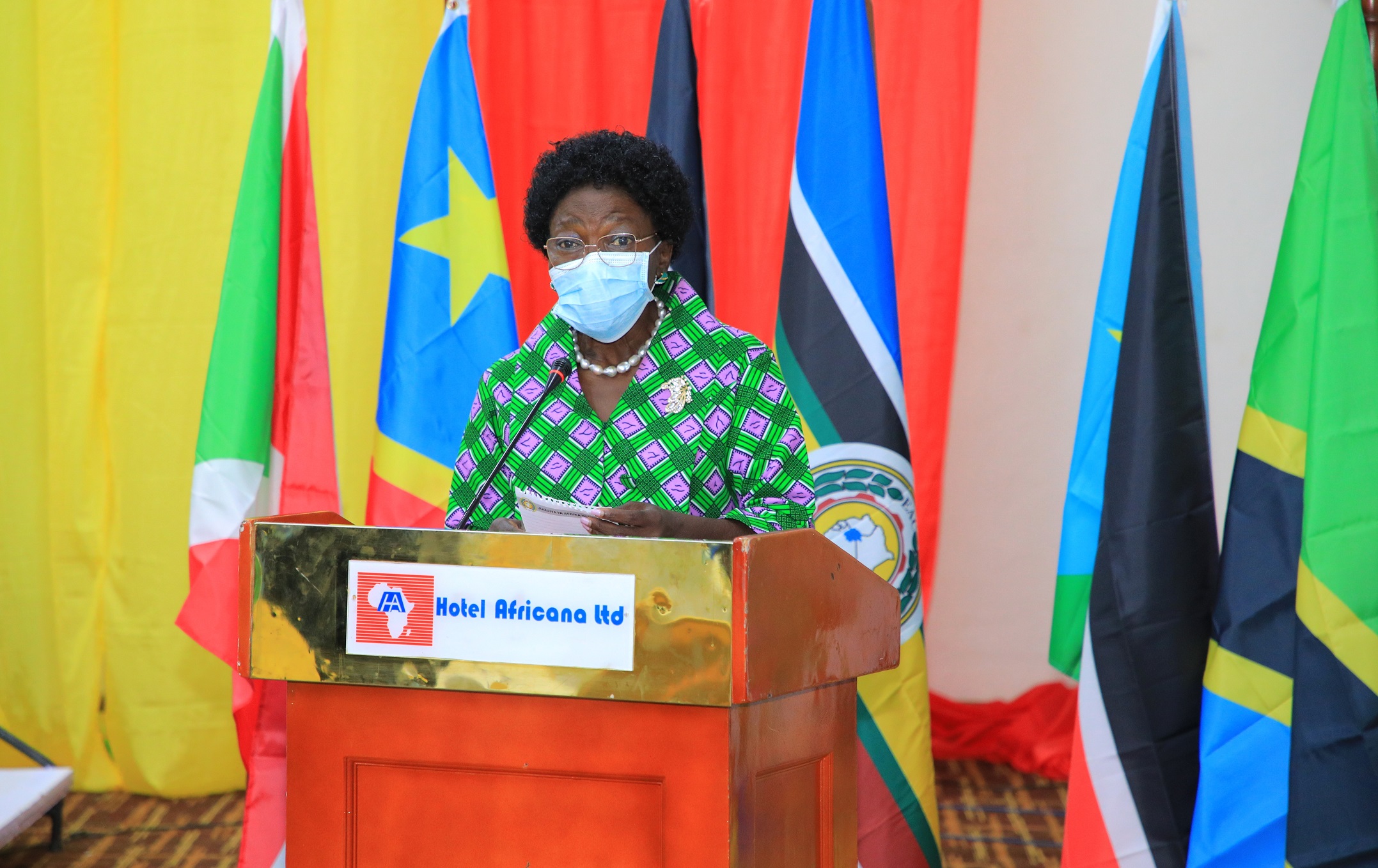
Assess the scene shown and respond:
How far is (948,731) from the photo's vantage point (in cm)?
359

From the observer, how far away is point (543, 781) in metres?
1.19

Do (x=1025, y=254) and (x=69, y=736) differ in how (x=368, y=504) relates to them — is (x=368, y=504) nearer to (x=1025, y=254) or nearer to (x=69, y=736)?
(x=69, y=736)

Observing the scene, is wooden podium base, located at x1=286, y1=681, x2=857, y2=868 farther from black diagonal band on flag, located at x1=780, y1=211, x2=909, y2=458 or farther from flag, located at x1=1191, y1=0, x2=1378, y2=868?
black diagonal band on flag, located at x1=780, y1=211, x2=909, y2=458

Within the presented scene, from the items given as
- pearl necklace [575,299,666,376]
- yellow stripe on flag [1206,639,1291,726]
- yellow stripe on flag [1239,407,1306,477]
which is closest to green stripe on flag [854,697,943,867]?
yellow stripe on flag [1206,639,1291,726]

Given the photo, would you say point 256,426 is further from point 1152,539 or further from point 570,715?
point 1152,539

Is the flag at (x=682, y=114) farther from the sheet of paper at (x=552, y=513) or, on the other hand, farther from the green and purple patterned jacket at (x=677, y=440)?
the sheet of paper at (x=552, y=513)

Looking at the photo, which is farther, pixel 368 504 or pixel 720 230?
pixel 720 230

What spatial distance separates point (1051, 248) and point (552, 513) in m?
2.63

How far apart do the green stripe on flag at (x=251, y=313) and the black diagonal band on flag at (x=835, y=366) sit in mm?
1213

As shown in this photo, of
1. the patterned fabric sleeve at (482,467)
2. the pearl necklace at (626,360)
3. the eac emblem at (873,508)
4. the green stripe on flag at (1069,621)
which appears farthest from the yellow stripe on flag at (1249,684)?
the patterned fabric sleeve at (482,467)

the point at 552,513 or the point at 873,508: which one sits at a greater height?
the point at 552,513

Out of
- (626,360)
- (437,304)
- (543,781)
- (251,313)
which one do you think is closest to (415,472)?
(437,304)

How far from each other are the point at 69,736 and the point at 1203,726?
3.02 meters

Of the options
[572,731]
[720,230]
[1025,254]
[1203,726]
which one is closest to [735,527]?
[572,731]
